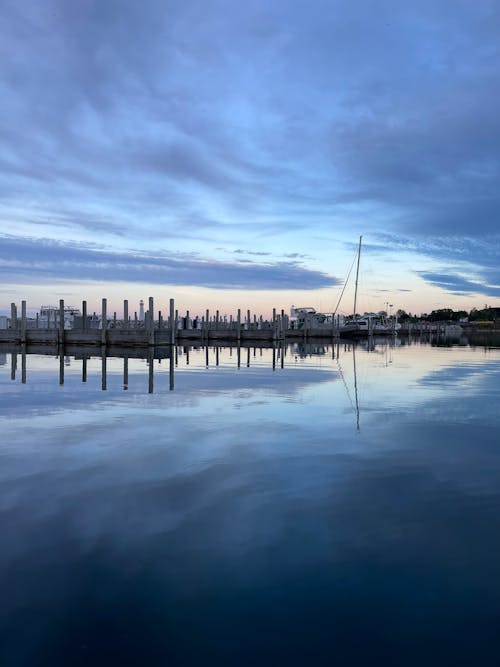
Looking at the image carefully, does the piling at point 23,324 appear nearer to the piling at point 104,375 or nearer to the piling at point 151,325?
the piling at point 151,325

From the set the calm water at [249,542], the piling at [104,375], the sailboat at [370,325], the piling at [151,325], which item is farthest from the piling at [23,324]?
the sailboat at [370,325]

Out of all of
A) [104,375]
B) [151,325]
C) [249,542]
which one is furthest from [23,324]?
[249,542]

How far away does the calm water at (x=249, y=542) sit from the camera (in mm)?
4488

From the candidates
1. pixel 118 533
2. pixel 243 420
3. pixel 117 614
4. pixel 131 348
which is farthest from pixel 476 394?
pixel 131 348

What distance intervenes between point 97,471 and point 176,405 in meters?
7.99

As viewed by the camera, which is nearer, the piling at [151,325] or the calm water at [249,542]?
the calm water at [249,542]

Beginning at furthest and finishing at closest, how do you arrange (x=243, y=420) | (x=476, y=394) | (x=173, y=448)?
(x=476, y=394) → (x=243, y=420) → (x=173, y=448)

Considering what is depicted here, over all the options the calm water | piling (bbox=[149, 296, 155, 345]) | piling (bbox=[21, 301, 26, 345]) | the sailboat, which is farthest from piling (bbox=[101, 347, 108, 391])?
the sailboat

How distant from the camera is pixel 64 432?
1281 cm

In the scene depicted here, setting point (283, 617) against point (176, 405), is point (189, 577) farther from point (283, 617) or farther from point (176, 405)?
point (176, 405)

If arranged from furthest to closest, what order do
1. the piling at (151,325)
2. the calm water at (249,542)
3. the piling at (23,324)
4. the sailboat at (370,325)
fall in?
the sailboat at (370,325) → the piling at (23,324) → the piling at (151,325) → the calm water at (249,542)

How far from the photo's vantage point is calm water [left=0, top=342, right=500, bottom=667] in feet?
14.7

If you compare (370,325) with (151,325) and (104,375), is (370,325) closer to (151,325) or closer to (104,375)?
(151,325)

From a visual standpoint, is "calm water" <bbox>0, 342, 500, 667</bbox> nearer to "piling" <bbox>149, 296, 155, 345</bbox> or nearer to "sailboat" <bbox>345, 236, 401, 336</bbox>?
"piling" <bbox>149, 296, 155, 345</bbox>
